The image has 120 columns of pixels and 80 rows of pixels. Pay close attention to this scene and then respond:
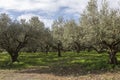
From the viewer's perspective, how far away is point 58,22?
9175 centimetres

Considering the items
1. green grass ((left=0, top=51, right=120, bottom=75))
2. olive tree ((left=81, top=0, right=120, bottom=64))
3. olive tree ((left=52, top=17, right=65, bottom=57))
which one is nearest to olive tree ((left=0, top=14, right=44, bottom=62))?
green grass ((left=0, top=51, right=120, bottom=75))

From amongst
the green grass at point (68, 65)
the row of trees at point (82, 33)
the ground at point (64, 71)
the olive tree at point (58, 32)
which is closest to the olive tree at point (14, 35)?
the row of trees at point (82, 33)

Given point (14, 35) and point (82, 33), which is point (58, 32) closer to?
point (14, 35)

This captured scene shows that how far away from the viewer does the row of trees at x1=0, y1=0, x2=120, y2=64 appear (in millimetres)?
35156

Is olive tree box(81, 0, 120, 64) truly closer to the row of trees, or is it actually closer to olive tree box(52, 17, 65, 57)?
the row of trees

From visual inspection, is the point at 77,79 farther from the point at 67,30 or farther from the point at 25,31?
the point at 67,30

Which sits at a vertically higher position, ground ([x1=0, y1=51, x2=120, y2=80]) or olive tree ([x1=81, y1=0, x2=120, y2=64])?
olive tree ([x1=81, y1=0, x2=120, y2=64])

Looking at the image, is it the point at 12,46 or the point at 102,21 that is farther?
the point at 12,46

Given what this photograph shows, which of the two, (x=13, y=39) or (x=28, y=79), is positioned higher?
(x=13, y=39)

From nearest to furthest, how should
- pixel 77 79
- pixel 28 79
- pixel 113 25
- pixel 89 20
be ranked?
pixel 77 79 → pixel 28 79 → pixel 113 25 → pixel 89 20

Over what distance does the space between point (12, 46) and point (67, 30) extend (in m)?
24.6

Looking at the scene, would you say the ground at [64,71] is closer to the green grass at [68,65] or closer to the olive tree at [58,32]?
the green grass at [68,65]

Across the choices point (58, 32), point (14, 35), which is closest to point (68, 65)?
point (14, 35)

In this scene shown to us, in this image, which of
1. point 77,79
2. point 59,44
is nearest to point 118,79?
point 77,79
